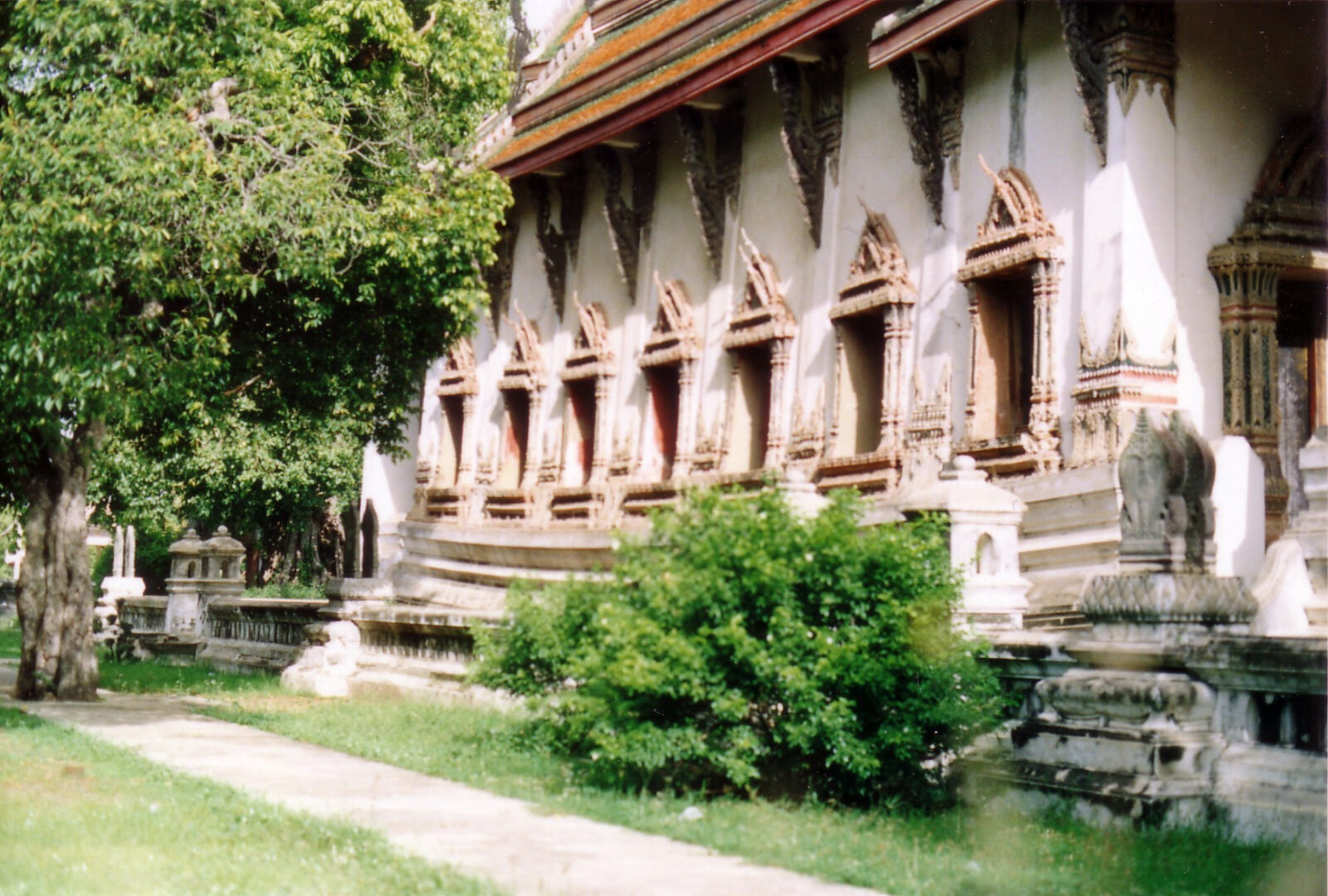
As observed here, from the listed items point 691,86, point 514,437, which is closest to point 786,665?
point 691,86

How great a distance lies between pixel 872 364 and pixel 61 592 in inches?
292

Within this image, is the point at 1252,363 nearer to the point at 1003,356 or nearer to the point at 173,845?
the point at 1003,356

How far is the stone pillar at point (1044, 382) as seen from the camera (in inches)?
495

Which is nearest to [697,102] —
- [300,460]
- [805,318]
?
[805,318]

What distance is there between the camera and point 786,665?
796 cm

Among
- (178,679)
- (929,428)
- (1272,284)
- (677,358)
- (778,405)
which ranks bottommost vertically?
(178,679)

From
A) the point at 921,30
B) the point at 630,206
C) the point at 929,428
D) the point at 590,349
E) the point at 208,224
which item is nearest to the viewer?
the point at 208,224

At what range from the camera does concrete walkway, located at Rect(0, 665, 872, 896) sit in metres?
6.06

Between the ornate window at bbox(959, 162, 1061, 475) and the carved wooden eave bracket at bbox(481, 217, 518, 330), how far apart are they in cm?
1010

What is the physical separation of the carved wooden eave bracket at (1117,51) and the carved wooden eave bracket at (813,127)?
389 centimetres

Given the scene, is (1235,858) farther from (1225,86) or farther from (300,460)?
(300,460)

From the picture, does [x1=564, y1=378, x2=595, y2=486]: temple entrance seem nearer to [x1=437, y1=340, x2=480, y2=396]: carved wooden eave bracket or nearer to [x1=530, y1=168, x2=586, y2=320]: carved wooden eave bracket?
[x1=530, y1=168, x2=586, y2=320]: carved wooden eave bracket

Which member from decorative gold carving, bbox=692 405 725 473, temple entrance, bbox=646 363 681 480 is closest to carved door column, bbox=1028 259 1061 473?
decorative gold carving, bbox=692 405 725 473

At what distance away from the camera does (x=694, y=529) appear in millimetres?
8516
